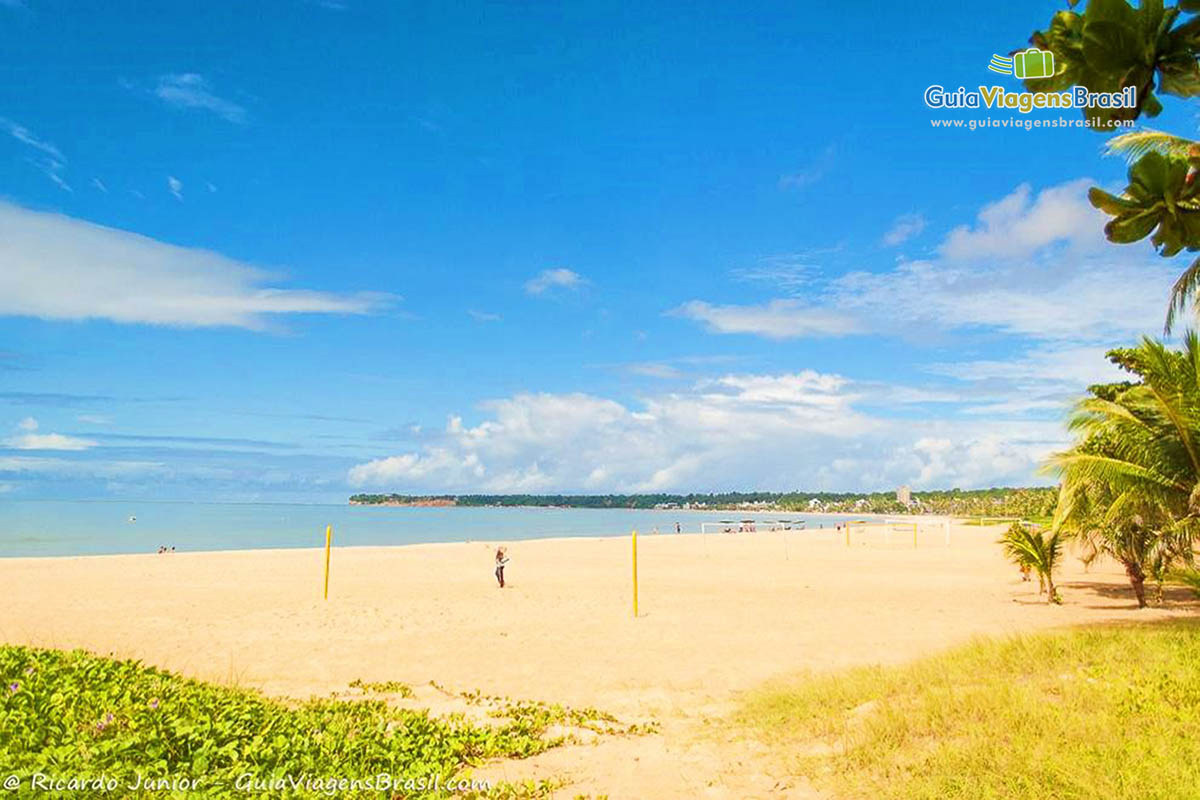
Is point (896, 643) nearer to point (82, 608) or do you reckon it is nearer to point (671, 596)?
point (671, 596)

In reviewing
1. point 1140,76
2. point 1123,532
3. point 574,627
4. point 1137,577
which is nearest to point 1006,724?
point 1140,76

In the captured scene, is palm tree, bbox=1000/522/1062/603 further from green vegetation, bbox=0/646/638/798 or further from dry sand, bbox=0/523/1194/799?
green vegetation, bbox=0/646/638/798

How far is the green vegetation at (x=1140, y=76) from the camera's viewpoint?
3652 mm

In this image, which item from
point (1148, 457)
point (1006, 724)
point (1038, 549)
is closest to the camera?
point (1006, 724)

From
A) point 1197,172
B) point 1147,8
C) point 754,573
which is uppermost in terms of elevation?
point 1147,8

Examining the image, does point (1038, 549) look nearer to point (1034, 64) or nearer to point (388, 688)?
point (388, 688)

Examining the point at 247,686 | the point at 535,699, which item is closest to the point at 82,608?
the point at 247,686

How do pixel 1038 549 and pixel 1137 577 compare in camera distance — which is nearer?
pixel 1137 577

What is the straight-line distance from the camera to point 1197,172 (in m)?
4.47

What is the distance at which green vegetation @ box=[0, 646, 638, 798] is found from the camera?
5.13 meters

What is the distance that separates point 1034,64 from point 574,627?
12903mm

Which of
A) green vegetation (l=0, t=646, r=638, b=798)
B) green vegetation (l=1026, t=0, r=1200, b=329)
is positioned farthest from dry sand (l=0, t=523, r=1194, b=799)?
green vegetation (l=1026, t=0, r=1200, b=329)

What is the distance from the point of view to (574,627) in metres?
15.2

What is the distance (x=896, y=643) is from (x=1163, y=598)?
8.94 m
